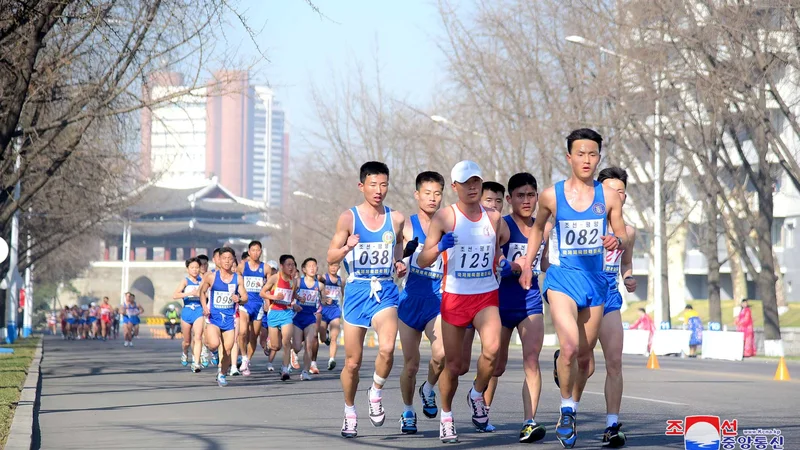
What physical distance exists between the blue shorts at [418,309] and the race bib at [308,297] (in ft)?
31.3

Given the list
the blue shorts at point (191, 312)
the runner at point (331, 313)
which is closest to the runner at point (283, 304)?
the runner at point (331, 313)

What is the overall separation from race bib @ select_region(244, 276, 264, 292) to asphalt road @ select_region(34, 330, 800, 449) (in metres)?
1.37

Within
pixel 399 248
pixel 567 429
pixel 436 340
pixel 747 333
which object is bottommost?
pixel 567 429

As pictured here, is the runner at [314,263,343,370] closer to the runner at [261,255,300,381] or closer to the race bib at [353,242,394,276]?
the runner at [261,255,300,381]

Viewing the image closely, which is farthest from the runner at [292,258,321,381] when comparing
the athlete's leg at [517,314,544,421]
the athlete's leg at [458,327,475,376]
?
the athlete's leg at [517,314,544,421]

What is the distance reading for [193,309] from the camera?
22.2 metres

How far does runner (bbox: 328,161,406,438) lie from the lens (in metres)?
10.4

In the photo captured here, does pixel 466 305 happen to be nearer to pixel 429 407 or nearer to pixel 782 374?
pixel 429 407

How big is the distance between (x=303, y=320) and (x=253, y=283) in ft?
3.14

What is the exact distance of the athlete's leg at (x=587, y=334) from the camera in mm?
9680

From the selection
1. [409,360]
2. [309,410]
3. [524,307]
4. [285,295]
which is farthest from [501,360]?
[285,295]

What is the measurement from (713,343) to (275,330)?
1580 centimetres

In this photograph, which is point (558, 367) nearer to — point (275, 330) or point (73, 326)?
point (275, 330)

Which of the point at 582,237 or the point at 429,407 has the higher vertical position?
the point at 582,237
